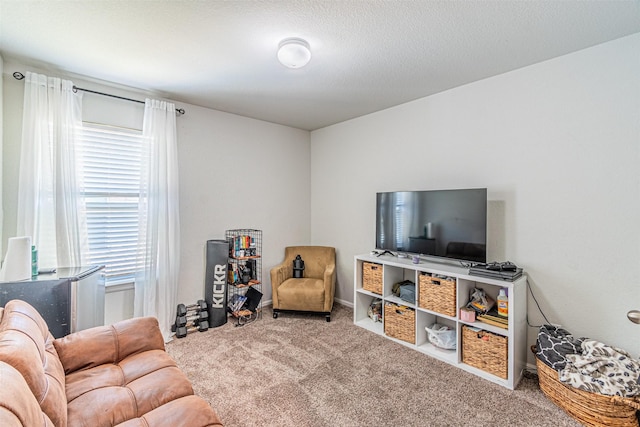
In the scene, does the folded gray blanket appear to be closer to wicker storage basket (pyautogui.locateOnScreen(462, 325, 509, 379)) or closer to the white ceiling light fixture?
wicker storage basket (pyautogui.locateOnScreen(462, 325, 509, 379))

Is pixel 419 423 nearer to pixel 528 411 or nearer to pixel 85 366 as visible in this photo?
pixel 528 411

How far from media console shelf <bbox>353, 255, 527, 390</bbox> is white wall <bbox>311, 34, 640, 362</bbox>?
11.6 inches

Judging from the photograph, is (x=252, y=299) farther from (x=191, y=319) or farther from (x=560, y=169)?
(x=560, y=169)

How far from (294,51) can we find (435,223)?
1.97m

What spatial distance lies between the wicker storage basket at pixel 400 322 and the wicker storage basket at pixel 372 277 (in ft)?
0.72

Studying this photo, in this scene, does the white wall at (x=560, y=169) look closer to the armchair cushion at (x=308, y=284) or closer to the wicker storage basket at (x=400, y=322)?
the wicker storage basket at (x=400, y=322)

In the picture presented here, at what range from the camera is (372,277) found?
3.23 m


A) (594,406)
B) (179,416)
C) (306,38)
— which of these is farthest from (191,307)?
(594,406)

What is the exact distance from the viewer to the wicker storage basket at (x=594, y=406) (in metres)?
1.71

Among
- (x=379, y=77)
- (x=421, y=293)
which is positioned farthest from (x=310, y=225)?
(x=379, y=77)

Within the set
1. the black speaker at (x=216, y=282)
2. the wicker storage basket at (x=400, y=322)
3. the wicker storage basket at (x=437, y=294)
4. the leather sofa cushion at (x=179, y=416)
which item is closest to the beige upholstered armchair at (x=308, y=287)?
the black speaker at (x=216, y=282)

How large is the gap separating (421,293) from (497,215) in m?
1.00

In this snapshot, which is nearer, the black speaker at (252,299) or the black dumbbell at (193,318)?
the black dumbbell at (193,318)

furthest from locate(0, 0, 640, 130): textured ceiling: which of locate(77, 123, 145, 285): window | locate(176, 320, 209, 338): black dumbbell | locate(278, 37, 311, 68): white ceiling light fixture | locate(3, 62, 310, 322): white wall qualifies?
locate(176, 320, 209, 338): black dumbbell
